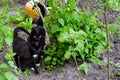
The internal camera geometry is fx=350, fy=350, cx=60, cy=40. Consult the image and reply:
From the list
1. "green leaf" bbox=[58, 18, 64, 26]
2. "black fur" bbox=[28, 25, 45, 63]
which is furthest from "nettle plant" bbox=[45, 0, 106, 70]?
"black fur" bbox=[28, 25, 45, 63]

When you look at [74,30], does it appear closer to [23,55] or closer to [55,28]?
[55,28]

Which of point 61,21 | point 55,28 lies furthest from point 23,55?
point 61,21

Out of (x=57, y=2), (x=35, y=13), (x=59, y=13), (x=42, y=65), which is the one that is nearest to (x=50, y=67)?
(x=42, y=65)

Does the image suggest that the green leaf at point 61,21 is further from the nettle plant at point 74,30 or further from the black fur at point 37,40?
the black fur at point 37,40

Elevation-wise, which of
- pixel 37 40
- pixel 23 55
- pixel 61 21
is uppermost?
pixel 61 21

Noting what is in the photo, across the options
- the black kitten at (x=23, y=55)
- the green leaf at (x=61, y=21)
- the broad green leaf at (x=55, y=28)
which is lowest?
the black kitten at (x=23, y=55)

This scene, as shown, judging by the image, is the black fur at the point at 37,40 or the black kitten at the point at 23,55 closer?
the black fur at the point at 37,40

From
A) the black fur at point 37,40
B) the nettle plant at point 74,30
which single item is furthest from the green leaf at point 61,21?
the black fur at point 37,40

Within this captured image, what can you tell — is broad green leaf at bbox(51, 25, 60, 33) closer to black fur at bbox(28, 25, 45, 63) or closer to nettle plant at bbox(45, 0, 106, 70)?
nettle plant at bbox(45, 0, 106, 70)

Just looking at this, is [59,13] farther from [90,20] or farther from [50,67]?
[50,67]

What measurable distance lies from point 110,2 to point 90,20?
1.74 m

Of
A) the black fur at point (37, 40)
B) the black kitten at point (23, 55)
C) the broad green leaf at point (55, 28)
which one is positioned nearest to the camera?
the black fur at point (37, 40)

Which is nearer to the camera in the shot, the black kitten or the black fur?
the black fur

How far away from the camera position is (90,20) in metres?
4.71
